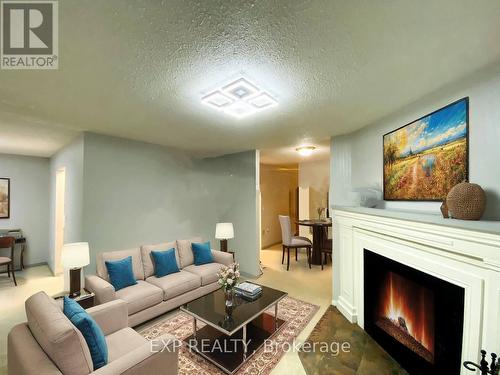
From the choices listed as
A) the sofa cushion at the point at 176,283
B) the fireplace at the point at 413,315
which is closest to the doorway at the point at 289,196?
the sofa cushion at the point at 176,283

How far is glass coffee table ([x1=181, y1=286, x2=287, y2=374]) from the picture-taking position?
1.99m

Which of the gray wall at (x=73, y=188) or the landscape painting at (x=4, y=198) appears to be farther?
Result: the landscape painting at (x=4, y=198)

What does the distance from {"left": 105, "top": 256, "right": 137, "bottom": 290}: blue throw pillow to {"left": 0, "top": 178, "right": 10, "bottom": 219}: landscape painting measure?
12.4 ft

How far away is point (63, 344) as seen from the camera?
1161 mm

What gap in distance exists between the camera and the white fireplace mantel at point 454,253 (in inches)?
50.6

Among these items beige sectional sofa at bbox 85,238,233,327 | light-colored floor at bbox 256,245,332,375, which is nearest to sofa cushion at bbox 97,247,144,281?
beige sectional sofa at bbox 85,238,233,327

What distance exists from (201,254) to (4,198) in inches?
176

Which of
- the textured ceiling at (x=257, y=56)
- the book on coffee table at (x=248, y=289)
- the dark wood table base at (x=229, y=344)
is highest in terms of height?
the textured ceiling at (x=257, y=56)

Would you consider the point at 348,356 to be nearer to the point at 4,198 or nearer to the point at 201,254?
the point at 201,254

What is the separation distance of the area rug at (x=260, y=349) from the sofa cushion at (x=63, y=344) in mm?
1001

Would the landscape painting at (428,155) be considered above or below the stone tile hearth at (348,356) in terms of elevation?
above

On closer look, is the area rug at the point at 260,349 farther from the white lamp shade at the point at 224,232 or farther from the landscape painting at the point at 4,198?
the landscape painting at the point at 4,198

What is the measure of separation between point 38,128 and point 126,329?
2923mm

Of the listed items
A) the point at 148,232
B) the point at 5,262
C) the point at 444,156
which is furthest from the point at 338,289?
the point at 5,262
